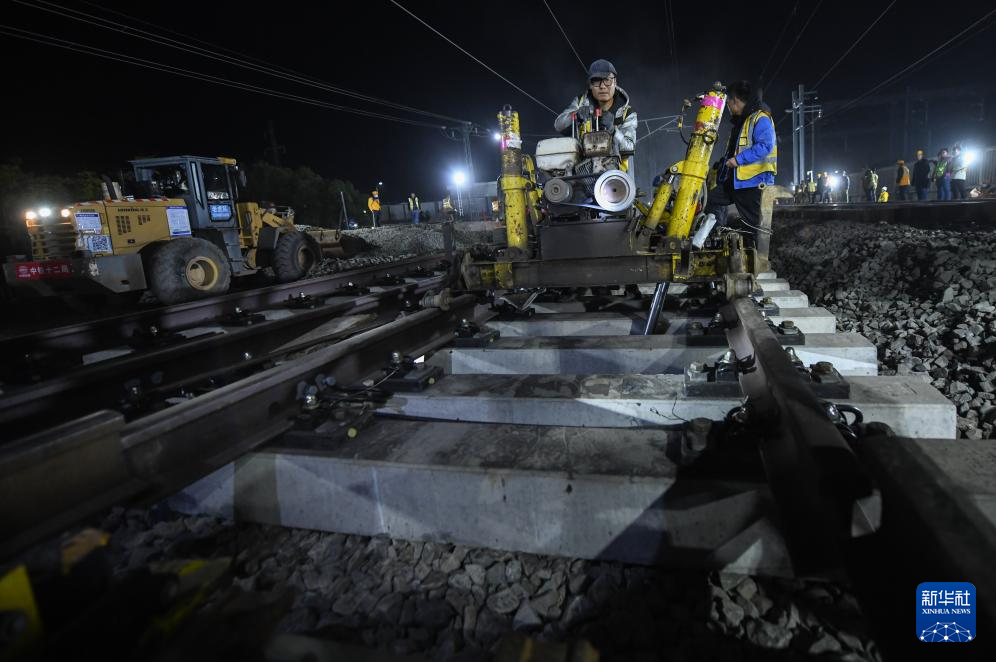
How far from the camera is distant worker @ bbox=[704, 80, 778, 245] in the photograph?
5.26m

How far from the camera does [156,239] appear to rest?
8.52 m

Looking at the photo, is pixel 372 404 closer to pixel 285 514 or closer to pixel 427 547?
pixel 285 514

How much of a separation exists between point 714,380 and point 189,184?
34.5ft

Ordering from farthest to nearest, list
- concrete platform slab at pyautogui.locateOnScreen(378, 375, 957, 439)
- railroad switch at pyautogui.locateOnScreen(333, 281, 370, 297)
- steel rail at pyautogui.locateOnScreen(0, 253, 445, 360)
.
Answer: railroad switch at pyautogui.locateOnScreen(333, 281, 370, 297) < steel rail at pyautogui.locateOnScreen(0, 253, 445, 360) < concrete platform slab at pyautogui.locateOnScreen(378, 375, 957, 439)

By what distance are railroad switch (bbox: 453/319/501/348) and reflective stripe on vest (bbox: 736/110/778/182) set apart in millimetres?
3555

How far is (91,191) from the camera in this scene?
2658 centimetres

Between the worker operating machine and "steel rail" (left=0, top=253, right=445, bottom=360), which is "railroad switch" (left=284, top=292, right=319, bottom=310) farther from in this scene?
the worker operating machine

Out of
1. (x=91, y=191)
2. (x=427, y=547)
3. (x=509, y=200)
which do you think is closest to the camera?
(x=427, y=547)

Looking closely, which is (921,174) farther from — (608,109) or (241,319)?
(241,319)

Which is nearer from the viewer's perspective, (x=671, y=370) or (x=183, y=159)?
(x=671, y=370)

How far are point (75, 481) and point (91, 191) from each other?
33.0 meters

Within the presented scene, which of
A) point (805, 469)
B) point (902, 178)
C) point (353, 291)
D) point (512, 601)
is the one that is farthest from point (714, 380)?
point (902, 178)

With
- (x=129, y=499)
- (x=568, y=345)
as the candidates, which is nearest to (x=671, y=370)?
(x=568, y=345)

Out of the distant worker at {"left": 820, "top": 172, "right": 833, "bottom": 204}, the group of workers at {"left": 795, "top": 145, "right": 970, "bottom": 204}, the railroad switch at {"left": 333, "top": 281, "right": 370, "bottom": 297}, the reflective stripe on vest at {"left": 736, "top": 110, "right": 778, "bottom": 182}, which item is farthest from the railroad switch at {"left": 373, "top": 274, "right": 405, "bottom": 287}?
the distant worker at {"left": 820, "top": 172, "right": 833, "bottom": 204}
